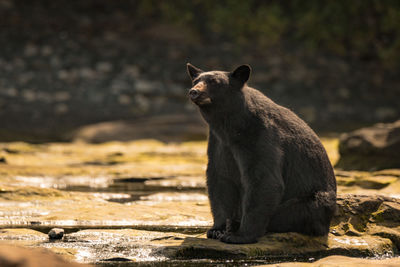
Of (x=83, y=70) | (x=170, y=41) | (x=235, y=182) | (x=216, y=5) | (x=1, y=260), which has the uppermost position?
(x=216, y=5)

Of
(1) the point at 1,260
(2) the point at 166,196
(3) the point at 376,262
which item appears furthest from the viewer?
(2) the point at 166,196

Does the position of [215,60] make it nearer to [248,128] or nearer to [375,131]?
[375,131]

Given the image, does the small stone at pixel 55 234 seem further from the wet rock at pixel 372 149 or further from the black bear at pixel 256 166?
the wet rock at pixel 372 149

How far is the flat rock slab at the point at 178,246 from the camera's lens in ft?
16.2

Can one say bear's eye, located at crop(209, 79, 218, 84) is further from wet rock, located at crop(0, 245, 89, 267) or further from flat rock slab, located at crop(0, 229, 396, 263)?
wet rock, located at crop(0, 245, 89, 267)

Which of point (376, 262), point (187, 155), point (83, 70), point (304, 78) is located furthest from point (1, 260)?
point (304, 78)

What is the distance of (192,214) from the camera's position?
22.4 ft

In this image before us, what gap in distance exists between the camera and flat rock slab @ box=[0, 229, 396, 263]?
16.2 ft

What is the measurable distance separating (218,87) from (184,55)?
1618 centimetres

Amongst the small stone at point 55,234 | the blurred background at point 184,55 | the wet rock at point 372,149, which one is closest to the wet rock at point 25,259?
the small stone at point 55,234

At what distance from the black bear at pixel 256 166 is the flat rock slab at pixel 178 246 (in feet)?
0.51

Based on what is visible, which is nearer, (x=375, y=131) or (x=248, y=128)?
(x=248, y=128)

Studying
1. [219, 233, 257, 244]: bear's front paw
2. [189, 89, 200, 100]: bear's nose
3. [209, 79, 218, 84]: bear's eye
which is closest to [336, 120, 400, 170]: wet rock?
[219, 233, 257, 244]: bear's front paw

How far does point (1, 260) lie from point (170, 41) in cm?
1950
